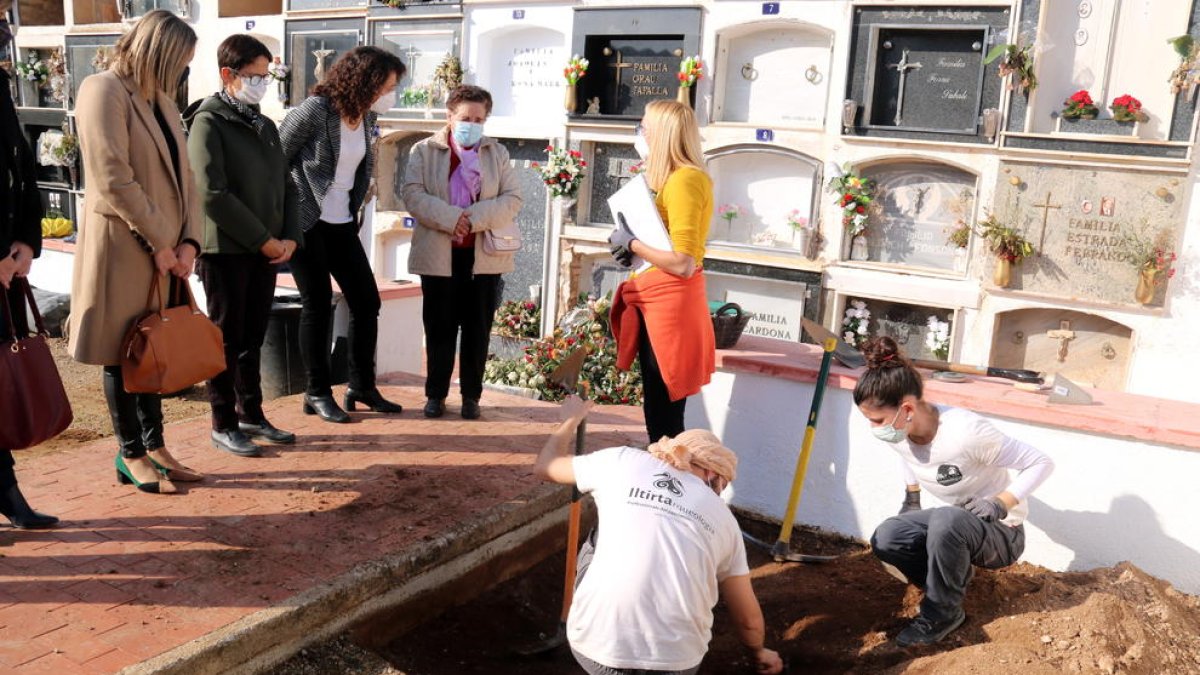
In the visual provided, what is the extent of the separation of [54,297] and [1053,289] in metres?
9.76

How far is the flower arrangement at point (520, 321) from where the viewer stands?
12.1 meters

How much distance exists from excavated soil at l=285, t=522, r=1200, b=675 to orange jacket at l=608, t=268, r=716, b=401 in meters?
0.86

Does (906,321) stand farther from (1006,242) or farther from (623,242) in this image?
(623,242)

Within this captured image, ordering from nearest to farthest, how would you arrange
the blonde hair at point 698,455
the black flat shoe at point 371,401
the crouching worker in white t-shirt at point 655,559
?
the crouching worker in white t-shirt at point 655,559 → the blonde hair at point 698,455 → the black flat shoe at point 371,401

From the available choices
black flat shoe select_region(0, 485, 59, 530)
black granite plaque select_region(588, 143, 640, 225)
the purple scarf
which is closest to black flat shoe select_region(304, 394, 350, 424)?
the purple scarf

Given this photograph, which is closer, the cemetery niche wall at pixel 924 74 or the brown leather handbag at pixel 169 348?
the brown leather handbag at pixel 169 348

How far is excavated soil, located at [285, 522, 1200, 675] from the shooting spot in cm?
272

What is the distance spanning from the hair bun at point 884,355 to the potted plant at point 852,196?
696 cm

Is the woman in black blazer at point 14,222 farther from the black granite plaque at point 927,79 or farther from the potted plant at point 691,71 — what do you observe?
the black granite plaque at point 927,79

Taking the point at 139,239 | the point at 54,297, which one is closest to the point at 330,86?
the point at 139,239

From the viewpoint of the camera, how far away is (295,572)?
2.85 meters

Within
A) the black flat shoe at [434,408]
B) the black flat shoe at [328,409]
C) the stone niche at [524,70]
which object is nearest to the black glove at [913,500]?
the black flat shoe at [434,408]

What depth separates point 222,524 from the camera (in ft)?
10.3

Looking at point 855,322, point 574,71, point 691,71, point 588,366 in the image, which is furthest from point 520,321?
point 588,366
